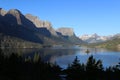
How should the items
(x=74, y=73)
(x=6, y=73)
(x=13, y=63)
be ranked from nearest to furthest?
(x=6, y=73)
(x=13, y=63)
(x=74, y=73)

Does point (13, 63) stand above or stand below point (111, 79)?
above

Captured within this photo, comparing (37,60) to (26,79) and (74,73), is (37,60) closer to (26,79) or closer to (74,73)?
(74,73)

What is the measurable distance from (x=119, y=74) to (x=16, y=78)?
26573mm

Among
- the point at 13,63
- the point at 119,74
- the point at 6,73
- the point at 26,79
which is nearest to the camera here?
the point at 26,79

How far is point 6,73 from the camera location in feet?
198

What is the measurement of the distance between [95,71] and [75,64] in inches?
840

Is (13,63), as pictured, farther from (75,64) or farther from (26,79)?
(75,64)

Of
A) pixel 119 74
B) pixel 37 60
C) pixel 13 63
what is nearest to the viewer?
pixel 13 63

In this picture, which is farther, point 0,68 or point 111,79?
point 111,79

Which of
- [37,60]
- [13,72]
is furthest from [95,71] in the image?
[37,60]

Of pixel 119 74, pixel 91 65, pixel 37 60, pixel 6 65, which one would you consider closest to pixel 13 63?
pixel 6 65

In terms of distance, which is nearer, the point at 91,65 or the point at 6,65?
the point at 91,65

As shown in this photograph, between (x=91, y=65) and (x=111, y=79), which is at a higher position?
(x=91, y=65)

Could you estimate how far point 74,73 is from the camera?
76250 mm
